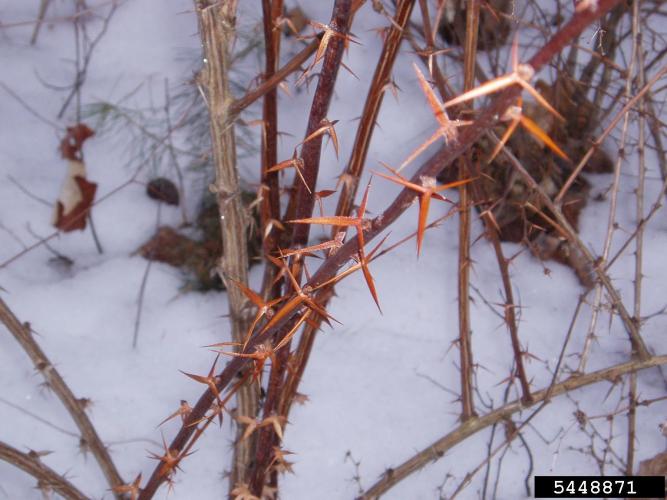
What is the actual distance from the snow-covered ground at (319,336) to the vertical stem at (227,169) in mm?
111

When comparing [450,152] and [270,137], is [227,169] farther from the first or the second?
[450,152]

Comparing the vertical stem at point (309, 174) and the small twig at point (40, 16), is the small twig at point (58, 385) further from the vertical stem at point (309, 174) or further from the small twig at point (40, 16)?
the small twig at point (40, 16)

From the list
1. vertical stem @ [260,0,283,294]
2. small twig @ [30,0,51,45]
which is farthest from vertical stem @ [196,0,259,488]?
small twig @ [30,0,51,45]

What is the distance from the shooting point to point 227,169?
2.84 feet

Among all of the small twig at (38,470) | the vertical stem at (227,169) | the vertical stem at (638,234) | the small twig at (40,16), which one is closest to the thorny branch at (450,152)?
the vertical stem at (227,169)

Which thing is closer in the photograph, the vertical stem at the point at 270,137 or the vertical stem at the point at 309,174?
the vertical stem at the point at 309,174

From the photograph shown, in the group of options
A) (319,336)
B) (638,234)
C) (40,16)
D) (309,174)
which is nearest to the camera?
(309,174)

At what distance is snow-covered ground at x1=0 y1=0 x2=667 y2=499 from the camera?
1144mm

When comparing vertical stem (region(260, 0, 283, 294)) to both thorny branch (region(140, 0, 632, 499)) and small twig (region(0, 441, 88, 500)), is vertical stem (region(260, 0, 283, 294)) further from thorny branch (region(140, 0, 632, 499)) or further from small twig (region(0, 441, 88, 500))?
small twig (region(0, 441, 88, 500))

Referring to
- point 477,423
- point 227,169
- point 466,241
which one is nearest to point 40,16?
point 227,169

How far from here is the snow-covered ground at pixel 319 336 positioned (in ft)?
3.75

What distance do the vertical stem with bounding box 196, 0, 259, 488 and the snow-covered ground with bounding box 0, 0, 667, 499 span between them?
0.11m

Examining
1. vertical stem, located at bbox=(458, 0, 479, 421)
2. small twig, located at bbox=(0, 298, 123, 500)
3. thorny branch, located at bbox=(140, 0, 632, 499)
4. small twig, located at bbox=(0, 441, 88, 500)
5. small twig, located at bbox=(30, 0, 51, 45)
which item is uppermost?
small twig, located at bbox=(30, 0, 51, 45)

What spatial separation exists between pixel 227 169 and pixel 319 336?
0.51m
